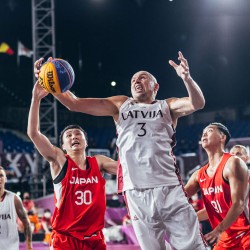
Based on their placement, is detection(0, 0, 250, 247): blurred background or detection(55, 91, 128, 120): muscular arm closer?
detection(55, 91, 128, 120): muscular arm

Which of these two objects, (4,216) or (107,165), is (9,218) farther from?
(107,165)

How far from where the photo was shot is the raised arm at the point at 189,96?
11.1 ft

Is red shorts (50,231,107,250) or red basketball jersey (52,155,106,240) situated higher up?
red basketball jersey (52,155,106,240)

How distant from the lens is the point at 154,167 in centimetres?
355

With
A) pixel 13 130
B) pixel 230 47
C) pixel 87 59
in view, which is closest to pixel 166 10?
pixel 230 47

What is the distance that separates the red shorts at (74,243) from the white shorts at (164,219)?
66 cm

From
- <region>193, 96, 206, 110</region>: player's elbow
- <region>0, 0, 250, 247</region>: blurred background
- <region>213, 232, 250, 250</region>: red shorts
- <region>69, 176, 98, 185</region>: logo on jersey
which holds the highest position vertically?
<region>0, 0, 250, 247</region>: blurred background

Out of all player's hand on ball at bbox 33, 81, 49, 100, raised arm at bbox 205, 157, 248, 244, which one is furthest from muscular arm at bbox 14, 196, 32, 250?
raised arm at bbox 205, 157, 248, 244

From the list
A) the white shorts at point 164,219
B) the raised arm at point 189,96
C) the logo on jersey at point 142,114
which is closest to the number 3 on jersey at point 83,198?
the white shorts at point 164,219

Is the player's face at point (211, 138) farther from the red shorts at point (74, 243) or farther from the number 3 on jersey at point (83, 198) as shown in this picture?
the red shorts at point (74, 243)

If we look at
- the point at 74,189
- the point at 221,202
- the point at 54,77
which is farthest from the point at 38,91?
the point at 221,202

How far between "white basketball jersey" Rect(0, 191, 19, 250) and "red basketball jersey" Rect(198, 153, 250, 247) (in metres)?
2.52

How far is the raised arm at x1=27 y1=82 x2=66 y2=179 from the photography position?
3998 millimetres

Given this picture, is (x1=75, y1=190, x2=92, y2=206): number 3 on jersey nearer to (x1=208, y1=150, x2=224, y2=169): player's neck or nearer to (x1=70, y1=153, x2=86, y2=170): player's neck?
(x1=70, y1=153, x2=86, y2=170): player's neck
